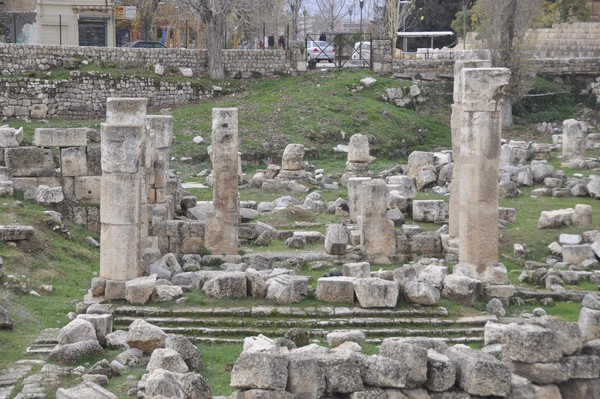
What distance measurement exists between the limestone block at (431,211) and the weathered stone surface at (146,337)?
11.5m

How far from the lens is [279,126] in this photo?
132 ft

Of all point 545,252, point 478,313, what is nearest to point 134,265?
point 478,313

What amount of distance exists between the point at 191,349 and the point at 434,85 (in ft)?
103

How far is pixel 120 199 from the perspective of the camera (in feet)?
68.5

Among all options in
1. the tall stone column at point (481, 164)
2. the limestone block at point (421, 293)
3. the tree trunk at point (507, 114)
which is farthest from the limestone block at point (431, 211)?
the tree trunk at point (507, 114)

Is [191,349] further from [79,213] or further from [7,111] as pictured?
[7,111]

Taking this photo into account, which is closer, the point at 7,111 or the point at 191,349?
the point at 191,349

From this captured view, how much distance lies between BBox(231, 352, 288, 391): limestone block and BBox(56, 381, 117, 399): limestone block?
1461 millimetres

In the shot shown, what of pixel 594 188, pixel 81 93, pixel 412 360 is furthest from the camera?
pixel 81 93

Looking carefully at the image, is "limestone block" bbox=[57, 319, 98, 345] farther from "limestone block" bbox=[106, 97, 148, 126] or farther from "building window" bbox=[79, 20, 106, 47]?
"building window" bbox=[79, 20, 106, 47]

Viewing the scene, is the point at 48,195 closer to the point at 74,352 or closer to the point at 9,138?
the point at 9,138

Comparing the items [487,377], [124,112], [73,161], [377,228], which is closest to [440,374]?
[487,377]

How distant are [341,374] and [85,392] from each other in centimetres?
291

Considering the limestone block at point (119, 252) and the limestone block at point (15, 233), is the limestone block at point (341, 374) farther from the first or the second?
the limestone block at point (15, 233)
